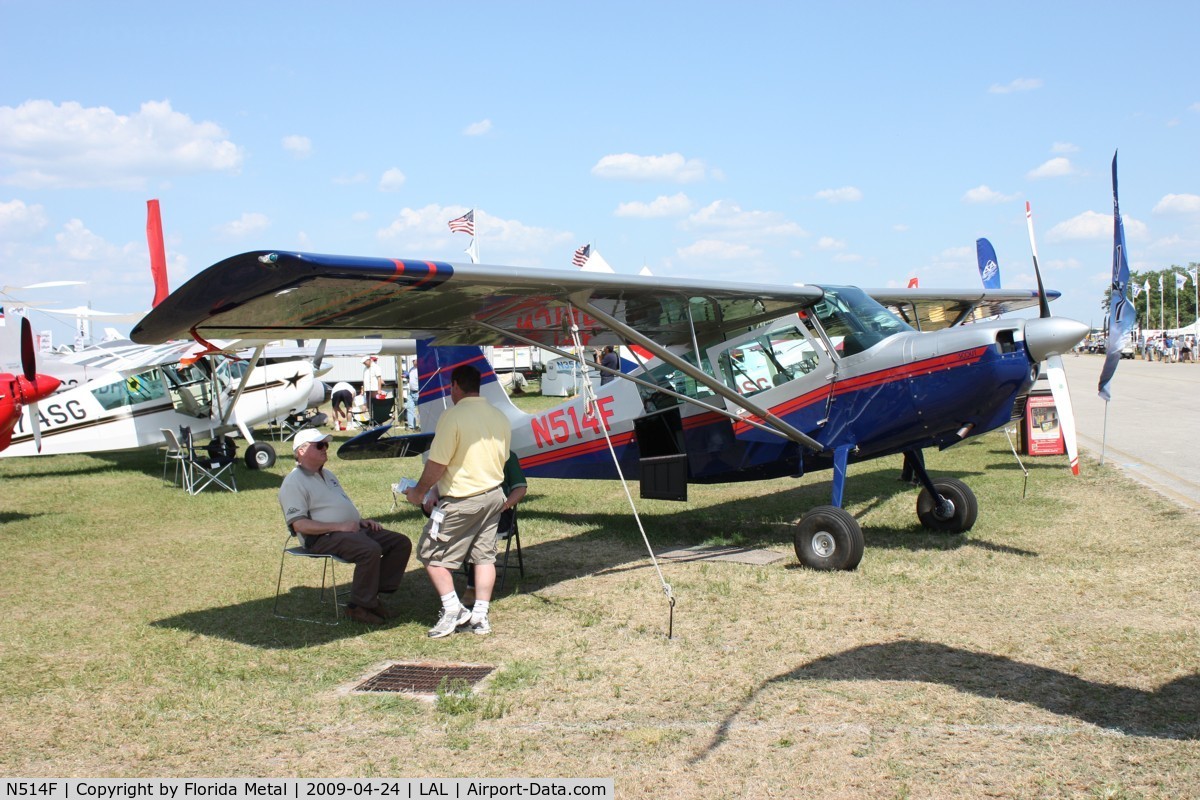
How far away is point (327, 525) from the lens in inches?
259

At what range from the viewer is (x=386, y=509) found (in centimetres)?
1197

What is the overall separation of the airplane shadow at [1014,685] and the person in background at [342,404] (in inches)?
884

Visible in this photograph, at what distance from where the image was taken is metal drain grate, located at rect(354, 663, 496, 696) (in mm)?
5180

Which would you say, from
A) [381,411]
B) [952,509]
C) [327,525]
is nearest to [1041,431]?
[952,509]

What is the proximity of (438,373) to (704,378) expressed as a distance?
3.63 meters

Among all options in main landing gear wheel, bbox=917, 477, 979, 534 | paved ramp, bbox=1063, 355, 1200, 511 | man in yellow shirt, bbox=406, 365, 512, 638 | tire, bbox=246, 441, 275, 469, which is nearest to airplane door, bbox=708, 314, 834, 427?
main landing gear wheel, bbox=917, 477, 979, 534

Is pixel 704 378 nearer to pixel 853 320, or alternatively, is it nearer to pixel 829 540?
pixel 853 320

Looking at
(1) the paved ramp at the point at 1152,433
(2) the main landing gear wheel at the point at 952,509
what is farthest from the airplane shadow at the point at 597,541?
(1) the paved ramp at the point at 1152,433

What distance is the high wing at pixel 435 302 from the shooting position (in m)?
4.89

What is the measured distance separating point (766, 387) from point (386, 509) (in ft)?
18.5

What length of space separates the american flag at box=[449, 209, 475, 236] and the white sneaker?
50.5 feet

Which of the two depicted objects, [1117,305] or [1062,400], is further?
[1062,400]

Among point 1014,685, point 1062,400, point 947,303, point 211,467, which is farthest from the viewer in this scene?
point 211,467

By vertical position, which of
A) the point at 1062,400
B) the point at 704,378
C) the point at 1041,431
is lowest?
the point at 1041,431
